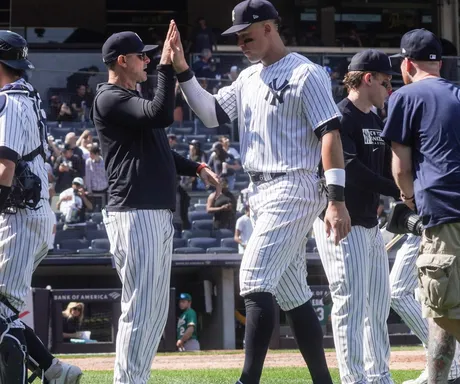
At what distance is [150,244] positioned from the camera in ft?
18.0

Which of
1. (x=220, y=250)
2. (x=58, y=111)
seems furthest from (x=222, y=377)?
(x=58, y=111)

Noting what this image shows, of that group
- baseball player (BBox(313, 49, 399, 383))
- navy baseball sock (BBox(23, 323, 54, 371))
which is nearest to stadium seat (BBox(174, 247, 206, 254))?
baseball player (BBox(313, 49, 399, 383))

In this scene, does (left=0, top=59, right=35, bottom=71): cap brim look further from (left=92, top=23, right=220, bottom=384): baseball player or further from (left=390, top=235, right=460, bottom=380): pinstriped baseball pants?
(left=390, top=235, right=460, bottom=380): pinstriped baseball pants

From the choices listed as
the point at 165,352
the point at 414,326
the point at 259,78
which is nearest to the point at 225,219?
the point at 165,352

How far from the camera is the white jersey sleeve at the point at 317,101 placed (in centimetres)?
546

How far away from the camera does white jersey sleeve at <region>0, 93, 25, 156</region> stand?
5543mm

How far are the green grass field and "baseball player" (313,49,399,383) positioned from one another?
55.6 inches

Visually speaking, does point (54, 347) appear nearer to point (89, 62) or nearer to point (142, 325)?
point (89, 62)

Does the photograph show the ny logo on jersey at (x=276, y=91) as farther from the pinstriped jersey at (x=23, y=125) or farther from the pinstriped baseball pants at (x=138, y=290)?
the pinstriped jersey at (x=23, y=125)

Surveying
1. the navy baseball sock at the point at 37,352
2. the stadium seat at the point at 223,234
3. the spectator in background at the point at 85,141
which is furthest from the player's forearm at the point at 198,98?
the spectator in background at the point at 85,141

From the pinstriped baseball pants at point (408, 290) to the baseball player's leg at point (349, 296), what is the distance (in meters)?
0.98

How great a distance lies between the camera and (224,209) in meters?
18.0

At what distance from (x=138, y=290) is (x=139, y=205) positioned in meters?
0.45

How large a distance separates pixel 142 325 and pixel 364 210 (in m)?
1.58
